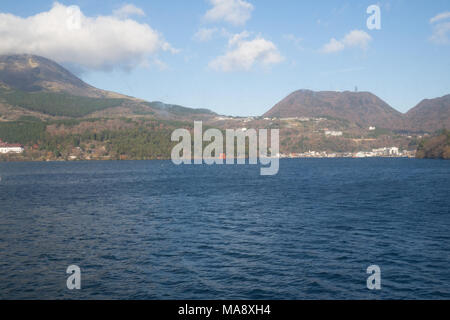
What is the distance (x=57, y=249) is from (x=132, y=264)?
1007 cm

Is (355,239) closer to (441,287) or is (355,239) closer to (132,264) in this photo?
(441,287)

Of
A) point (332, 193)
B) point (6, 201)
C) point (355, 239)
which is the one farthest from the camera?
point (332, 193)

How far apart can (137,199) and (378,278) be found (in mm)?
56169

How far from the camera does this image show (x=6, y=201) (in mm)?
75000

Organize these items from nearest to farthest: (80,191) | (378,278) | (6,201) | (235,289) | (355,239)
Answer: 1. (235,289)
2. (378,278)
3. (355,239)
4. (6,201)
5. (80,191)

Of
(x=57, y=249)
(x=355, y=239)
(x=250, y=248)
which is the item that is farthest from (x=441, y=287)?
(x=57, y=249)

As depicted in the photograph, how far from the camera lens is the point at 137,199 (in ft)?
251

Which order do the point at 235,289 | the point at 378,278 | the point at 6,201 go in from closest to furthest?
1. the point at 235,289
2. the point at 378,278
3. the point at 6,201

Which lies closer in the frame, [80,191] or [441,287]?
[441,287]

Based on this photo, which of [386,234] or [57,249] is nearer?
[57,249]
